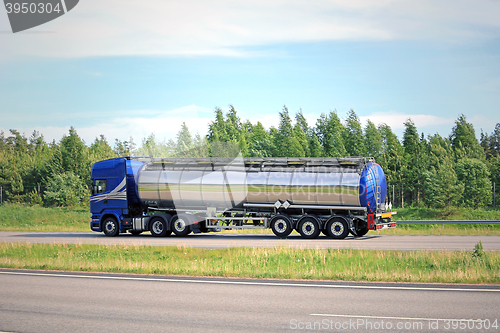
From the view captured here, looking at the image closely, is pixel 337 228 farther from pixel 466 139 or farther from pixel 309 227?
pixel 466 139

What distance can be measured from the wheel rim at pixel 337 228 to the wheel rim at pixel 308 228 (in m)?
0.97

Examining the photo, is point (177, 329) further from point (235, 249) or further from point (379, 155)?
point (379, 155)

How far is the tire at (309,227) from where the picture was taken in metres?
24.7

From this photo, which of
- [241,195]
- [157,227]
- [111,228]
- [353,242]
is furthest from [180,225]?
[353,242]

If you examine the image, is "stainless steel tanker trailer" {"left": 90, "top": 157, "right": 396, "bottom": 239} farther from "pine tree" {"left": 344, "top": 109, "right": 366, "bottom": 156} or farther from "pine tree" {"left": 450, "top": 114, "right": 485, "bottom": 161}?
"pine tree" {"left": 450, "top": 114, "right": 485, "bottom": 161}

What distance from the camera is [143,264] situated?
1445 cm

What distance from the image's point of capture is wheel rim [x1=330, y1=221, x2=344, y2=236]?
79.4ft

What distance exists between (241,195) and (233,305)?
17.1m

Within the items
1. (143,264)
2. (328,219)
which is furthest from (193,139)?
(143,264)

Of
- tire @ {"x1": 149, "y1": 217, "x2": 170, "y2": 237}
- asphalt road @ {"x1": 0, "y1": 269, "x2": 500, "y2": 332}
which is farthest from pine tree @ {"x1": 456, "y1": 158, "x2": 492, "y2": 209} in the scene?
asphalt road @ {"x1": 0, "y1": 269, "x2": 500, "y2": 332}

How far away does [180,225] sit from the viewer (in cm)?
2711

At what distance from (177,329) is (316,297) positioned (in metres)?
3.38

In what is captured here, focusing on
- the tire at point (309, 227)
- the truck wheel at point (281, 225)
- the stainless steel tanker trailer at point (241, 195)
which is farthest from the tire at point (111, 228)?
the tire at point (309, 227)

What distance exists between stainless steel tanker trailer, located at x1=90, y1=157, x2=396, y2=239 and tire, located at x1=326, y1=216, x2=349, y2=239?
0.16 ft
